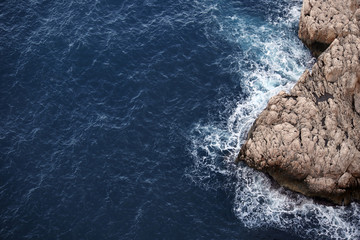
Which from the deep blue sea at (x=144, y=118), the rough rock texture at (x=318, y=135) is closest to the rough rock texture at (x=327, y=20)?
→ the deep blue sea at (x=144, y=118)

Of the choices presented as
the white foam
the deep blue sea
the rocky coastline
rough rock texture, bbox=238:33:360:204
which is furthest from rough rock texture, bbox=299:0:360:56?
rough rock texture, bbox=238:33:360:204

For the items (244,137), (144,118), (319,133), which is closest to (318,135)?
(319,133)

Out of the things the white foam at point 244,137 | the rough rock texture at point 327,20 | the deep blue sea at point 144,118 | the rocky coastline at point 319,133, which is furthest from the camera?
the rough rock texture at point 327,20

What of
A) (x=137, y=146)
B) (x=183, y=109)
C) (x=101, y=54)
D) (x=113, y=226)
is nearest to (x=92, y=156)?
(x=137, y=146)

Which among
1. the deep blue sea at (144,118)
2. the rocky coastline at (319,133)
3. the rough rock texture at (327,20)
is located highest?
the rough rock texture at (327,20)

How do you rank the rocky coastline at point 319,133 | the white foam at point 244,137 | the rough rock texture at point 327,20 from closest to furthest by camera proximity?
the white foam at point 244,137, the rocky coastline at point 319,133, the rough rock texture at point 327,20

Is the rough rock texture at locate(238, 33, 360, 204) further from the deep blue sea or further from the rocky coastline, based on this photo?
the deep blue sea

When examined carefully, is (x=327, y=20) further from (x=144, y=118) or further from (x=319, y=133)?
(x=144, y=118)

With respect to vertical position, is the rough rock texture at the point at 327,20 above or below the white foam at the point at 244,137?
above

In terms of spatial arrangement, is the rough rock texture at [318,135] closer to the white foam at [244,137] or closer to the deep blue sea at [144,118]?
the white foam at [244,137]
